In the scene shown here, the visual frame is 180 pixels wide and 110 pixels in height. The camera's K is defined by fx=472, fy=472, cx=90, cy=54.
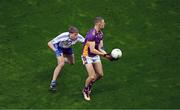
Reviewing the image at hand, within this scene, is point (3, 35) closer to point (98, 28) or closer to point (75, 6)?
point (75, 6)

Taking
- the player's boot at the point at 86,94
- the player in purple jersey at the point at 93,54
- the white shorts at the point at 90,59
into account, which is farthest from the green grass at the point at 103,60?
the white shorts at the point at 90,59

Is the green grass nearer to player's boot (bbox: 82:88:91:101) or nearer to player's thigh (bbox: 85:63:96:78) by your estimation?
player's boot (bbox: 82:88:91:101)

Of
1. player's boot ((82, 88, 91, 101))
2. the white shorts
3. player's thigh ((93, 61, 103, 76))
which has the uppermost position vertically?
the white shorts

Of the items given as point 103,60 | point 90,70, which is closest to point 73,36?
point 90,70

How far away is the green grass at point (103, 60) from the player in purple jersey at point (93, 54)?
1.85 feet

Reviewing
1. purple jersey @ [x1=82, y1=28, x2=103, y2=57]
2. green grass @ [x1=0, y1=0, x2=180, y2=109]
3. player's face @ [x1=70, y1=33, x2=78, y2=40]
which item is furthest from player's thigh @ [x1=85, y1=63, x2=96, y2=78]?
player's face @ [x1=70, y1=33, x2=78, y2=40]

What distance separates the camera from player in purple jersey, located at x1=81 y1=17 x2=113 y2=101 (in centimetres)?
1328

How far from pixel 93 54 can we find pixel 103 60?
9.13 feet

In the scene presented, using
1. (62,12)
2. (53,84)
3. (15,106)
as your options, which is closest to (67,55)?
(53,84)

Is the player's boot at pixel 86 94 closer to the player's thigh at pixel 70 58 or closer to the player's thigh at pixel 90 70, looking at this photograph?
the player's thigh at pixel 90 70

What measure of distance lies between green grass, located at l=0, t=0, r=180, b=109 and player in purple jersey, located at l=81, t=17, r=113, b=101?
1.85 ft

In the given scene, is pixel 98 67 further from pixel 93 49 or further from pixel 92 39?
pixel 92 39

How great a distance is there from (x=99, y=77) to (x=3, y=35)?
5304 millimetres

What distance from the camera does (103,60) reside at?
16312 millimetres
